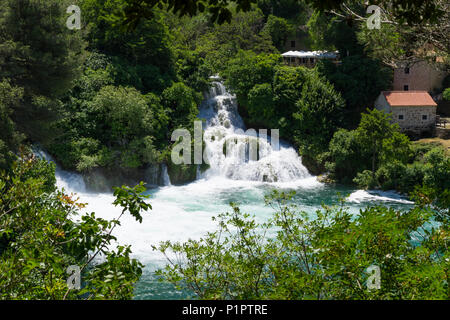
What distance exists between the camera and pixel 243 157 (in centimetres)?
2748

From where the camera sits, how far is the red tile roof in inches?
1132

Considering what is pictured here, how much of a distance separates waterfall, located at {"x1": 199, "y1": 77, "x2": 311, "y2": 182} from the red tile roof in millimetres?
7224

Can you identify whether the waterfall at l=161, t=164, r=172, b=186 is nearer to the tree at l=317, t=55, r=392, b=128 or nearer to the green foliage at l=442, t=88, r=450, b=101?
the tree at l=317, t=55, r=392, b=128

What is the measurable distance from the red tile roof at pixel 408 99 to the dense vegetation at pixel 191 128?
1313 millimetres

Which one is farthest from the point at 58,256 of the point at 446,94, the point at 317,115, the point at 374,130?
the point at 446,94

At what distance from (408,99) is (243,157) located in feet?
37.7

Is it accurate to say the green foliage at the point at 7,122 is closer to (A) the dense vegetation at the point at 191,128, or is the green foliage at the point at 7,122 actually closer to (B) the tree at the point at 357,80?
(A) the dense vegetation at the point at 191,128

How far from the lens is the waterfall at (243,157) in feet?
87.9

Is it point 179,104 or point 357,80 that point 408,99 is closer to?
point 357,80
